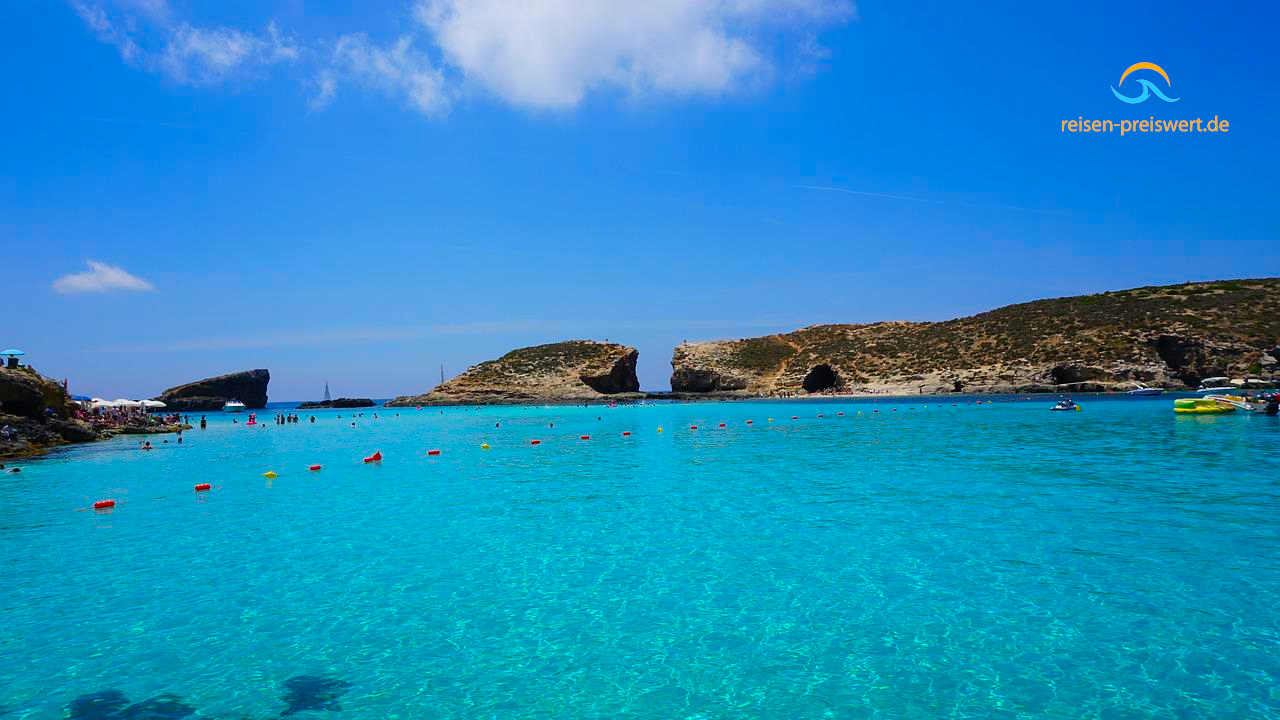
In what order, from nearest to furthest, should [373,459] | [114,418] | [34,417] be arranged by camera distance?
[373,459]
[34,417]
[114,418]

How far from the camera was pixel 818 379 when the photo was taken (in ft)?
410

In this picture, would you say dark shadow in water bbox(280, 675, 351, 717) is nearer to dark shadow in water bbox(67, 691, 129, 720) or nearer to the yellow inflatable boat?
Result: dark shadow in water bbox(67, 691, 129, 720)

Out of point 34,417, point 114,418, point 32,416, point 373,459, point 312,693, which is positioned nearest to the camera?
point 312,693

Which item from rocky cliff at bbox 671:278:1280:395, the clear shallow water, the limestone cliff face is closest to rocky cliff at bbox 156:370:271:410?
the limestone cliff face

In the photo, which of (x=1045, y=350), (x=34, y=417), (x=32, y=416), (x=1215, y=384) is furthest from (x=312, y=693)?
(x=1045, y=350)

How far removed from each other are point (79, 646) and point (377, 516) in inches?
414

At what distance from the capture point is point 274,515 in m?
21.6

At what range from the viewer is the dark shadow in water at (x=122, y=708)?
799 centimetres

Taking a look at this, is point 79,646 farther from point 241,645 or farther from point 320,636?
point 320,636

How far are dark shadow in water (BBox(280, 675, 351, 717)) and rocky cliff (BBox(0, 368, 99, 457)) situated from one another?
155ft

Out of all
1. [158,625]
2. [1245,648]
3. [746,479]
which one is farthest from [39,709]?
[746,479]

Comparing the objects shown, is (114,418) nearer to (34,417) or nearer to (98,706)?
(34,417)

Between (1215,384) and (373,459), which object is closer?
(373,459)

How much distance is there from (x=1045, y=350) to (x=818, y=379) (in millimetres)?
38527
